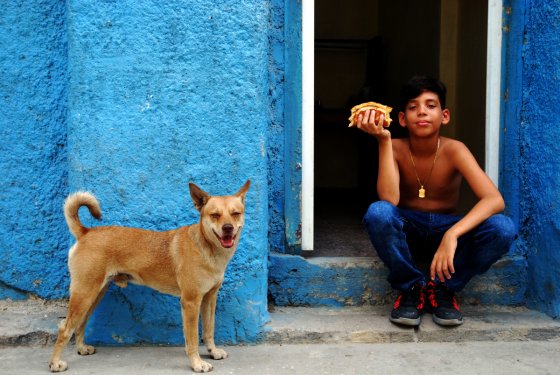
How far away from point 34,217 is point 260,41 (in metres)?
1.75

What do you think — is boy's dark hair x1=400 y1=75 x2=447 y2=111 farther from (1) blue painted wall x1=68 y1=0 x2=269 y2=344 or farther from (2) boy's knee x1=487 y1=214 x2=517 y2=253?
(1) blue painted wall x1=68 y1=0 x2=269 y2=344

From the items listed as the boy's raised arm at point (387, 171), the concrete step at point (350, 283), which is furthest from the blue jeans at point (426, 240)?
the concrete step at point (350, 283)

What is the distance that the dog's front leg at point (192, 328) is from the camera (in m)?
2.82

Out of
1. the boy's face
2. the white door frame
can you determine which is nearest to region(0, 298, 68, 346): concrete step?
the white door frame

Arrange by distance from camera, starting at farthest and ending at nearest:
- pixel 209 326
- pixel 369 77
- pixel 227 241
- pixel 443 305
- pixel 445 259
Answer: pixel 369 77
pixel 443 305
pixel 445 259
pixel 209 326
pixel 227 241

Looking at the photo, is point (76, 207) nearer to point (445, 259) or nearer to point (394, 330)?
point (394, 330)

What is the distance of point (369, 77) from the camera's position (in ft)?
29.5

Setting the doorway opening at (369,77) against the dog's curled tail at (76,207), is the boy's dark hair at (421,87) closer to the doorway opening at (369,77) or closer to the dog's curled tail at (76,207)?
the doorway opening at (369,77)

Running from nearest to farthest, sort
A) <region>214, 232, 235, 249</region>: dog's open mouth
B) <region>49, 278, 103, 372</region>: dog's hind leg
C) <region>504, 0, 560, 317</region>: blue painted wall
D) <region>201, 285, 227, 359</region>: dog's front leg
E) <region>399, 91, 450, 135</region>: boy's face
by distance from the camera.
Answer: <region>214, 232, 235, 249</region>: dog's open mouth, <region>49, 278, 103, 372</region>: dog's hind leg, <region>201, 285, 227, 359</region>: dog's front leg, <region>504, 0, 560, 317</region>: blue painted wall, <region>399, 91, 450, 135</region>: boy's face

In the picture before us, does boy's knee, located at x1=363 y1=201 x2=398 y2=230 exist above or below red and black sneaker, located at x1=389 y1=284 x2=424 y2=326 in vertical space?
above

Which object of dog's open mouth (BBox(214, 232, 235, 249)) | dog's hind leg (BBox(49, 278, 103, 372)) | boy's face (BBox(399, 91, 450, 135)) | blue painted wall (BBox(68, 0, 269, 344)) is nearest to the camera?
dog's open mouth (BBox(214, 232, 235, 249))

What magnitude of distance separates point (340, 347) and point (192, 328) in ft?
2.86

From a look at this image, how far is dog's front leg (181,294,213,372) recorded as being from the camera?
9.27 feet

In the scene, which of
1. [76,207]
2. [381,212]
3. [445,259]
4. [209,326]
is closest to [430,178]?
[381,212]
